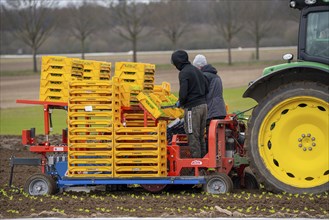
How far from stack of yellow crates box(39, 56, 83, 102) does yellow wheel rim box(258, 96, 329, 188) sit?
291cm

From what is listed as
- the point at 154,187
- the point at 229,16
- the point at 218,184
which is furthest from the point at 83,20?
the point at 218,184

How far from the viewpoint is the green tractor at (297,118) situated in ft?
33.4

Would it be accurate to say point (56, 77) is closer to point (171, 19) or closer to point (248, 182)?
point (248, 182)

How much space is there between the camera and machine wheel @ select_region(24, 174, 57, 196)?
1118 cm

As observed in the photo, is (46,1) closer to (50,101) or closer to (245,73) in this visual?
Result: (245,73)

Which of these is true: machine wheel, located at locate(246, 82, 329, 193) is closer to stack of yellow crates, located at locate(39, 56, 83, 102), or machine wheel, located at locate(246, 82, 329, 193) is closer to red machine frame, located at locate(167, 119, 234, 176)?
red machine frame, located at locate(167, 119, 234, 176)

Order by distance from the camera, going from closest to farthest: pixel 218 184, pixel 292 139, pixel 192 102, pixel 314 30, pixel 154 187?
Result: pixel 314 30 → pixel 292 139 → pixel 218 184 → pixel 154 187 → pixel 192 102

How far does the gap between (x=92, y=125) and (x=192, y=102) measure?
1449 mm

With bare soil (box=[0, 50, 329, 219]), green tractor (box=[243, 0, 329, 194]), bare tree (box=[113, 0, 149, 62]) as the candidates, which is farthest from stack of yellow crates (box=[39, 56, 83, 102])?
bare tree (box=[113, 0, 149, 62])

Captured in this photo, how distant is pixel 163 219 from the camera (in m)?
7.95

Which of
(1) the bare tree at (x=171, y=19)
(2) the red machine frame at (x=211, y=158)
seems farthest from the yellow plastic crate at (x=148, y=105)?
(1) the bare tree at (x=171, y=19)

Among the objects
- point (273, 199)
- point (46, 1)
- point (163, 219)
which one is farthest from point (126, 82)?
point (46, 1)

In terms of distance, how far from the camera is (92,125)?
1097 centimetres

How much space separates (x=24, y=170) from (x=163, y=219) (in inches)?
282
